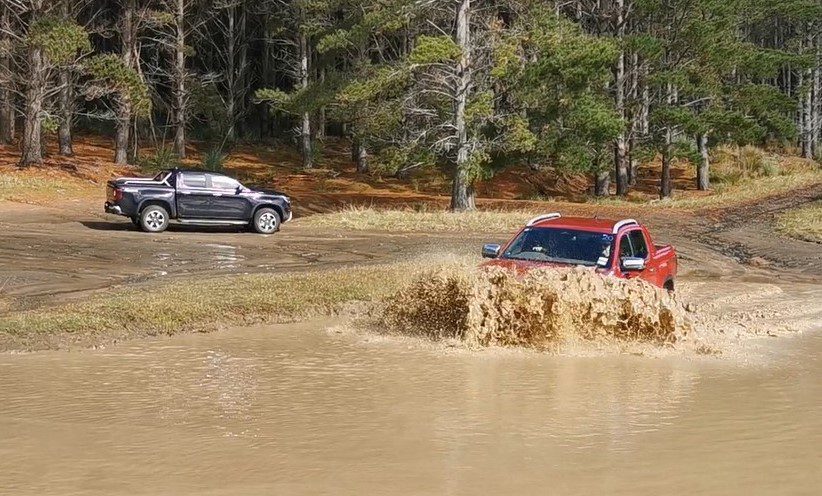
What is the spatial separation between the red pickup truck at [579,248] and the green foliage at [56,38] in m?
25.4

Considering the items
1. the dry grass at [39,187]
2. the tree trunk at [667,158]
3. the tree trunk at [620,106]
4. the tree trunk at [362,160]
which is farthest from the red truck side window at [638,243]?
the tree trunk at [362,160]

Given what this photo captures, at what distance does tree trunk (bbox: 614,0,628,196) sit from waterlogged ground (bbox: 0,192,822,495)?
2476 cm

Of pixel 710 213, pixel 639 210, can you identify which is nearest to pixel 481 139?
pixel 639 210

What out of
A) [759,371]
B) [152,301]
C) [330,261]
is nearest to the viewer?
[759,371]

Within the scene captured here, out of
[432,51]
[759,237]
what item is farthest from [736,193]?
[432,51]

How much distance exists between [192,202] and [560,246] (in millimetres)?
15295

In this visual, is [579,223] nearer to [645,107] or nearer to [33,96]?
[33,96]

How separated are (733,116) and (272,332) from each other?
29.5m

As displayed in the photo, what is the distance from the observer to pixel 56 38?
113ft

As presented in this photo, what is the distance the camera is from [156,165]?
41688mm

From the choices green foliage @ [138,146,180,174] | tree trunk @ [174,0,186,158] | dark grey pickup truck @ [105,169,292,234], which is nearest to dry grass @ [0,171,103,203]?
green foliage @ [138,146,180,174]

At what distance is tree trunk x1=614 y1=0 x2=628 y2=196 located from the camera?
38906 mm

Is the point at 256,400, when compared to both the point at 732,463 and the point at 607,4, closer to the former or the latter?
the point at 732,463

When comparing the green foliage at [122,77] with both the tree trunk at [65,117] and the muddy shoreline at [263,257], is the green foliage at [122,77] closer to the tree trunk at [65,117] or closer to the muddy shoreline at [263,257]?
the muddy shoreline at [263,257]
